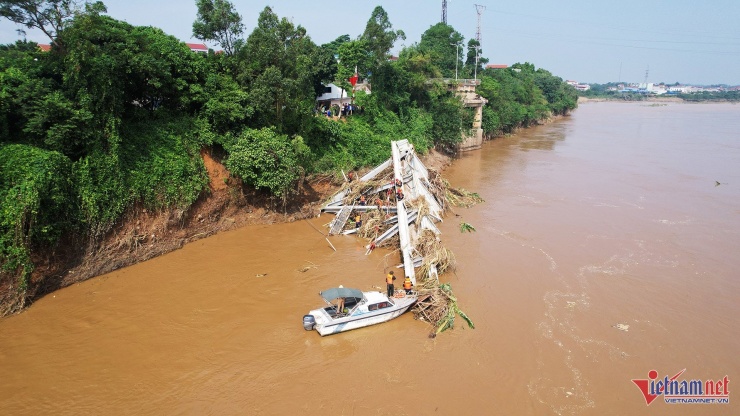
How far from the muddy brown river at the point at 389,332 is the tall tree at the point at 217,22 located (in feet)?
29.6

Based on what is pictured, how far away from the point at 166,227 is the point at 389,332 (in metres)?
9.58

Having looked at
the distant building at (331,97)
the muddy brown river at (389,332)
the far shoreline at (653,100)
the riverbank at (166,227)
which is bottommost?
the far shoreline at (653,100)

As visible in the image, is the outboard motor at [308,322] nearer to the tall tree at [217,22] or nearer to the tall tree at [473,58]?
the tall tree at [217,22]

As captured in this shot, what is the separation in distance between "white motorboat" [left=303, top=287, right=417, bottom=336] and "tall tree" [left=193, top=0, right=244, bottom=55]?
1410 centimetres

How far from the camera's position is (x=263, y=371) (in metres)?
10.1

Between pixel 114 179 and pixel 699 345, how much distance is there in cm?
1847

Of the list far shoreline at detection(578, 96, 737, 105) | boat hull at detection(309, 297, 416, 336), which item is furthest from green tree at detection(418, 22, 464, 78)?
far shoreline at detection(578, 96, 737, 105)

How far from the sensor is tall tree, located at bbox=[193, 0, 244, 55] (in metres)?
18.9

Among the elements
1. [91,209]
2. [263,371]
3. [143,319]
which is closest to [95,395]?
[143,319]

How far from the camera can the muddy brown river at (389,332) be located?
9469 mm

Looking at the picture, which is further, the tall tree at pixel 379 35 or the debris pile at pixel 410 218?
the tall tree at pixel 379 35

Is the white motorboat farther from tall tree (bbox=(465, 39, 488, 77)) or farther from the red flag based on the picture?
tall tree (bbox=(465, 39, 488, 77))

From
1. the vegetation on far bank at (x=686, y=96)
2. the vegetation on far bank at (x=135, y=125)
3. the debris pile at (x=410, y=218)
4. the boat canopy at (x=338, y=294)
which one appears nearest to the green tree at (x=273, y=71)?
the vegetation on far bank at (x=135, y=125)

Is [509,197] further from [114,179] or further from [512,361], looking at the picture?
[114,179]
